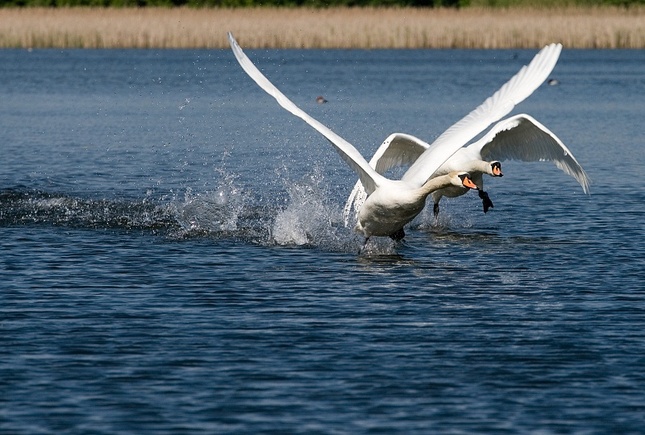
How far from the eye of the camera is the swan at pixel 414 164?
1180 centimetres

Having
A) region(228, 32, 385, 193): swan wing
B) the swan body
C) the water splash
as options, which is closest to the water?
the water splash

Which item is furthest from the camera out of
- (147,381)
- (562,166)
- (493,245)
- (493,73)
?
(493,73)

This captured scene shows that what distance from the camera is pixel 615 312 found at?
398 inches

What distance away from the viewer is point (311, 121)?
11.6m

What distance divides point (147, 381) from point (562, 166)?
352 inches

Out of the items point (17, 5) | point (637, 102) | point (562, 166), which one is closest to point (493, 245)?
point (562, 166)

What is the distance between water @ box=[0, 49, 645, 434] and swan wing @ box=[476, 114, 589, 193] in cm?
67

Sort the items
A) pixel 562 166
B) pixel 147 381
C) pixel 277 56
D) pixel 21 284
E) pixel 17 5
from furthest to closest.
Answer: pixel 17 5, pixel 277 56, pixel 562 166, pixel 21 284, pixel 147 381

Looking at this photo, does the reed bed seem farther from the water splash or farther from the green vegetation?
the water splash

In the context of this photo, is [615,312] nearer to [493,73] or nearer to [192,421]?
[192,421]

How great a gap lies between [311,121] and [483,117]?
198 centimetres

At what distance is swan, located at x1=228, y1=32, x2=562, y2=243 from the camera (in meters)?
11.8

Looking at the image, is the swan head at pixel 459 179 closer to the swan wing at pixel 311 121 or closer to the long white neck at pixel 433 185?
the long white neck at pixel 433 185


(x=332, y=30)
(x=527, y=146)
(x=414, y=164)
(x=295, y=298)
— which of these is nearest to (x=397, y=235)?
(x=414, y=164)
